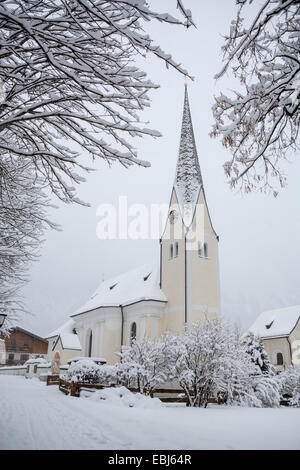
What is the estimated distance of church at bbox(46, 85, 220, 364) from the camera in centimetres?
A: 2497

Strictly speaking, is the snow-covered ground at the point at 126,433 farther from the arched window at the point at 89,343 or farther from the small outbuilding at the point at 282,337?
the small outbuilding at the point at 282,337

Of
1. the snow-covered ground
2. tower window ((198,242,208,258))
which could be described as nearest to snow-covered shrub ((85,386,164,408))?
the snow-covered ground

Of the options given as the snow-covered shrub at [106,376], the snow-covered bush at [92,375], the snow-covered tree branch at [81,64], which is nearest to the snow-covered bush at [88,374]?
the snow-covered bush at [92,375]

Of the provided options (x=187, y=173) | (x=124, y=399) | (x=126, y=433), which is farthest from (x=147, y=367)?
(x=187, y=173)

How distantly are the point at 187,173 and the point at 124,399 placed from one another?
67.9ft

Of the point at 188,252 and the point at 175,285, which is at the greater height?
the point at 188,252

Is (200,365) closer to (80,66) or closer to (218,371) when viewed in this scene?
(218,371)

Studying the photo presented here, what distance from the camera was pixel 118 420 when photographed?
7.65 meters

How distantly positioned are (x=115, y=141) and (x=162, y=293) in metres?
21.0

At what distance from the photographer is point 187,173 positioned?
95.5 ft

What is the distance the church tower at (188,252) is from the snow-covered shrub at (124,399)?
11.4 meters

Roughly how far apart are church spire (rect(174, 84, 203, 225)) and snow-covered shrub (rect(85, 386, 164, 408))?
1647 cm

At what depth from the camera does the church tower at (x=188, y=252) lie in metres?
24.6
